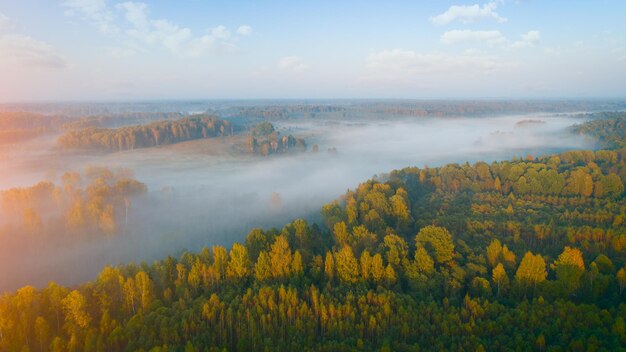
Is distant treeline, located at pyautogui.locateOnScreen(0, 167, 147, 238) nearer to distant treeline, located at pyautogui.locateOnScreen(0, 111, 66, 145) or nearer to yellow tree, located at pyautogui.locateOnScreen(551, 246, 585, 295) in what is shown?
yellow tree, located at pyautogui.locateOnScreen(551, 246, 585, 295)

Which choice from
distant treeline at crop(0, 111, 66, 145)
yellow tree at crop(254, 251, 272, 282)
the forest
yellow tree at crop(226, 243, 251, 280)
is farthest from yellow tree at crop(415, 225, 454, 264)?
distant treeline at crop(0, 111, 66, 145)

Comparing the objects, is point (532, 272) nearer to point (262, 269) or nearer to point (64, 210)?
point (262, 269)

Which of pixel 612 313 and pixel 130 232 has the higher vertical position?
pixel 612 313

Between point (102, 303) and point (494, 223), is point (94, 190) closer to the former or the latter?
point (102, 303)

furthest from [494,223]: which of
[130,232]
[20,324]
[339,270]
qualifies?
[130,232]

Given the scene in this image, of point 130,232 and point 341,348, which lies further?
point 130,232

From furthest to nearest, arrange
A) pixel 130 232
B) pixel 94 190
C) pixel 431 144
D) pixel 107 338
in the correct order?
1. pixel 431 144
2. pixel 94 190
3. pixel 130 232
4. pixel 107 338

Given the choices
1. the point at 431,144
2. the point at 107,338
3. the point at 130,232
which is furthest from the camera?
the point at 431,144

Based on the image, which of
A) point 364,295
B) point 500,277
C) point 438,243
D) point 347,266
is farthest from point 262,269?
point 500,277
